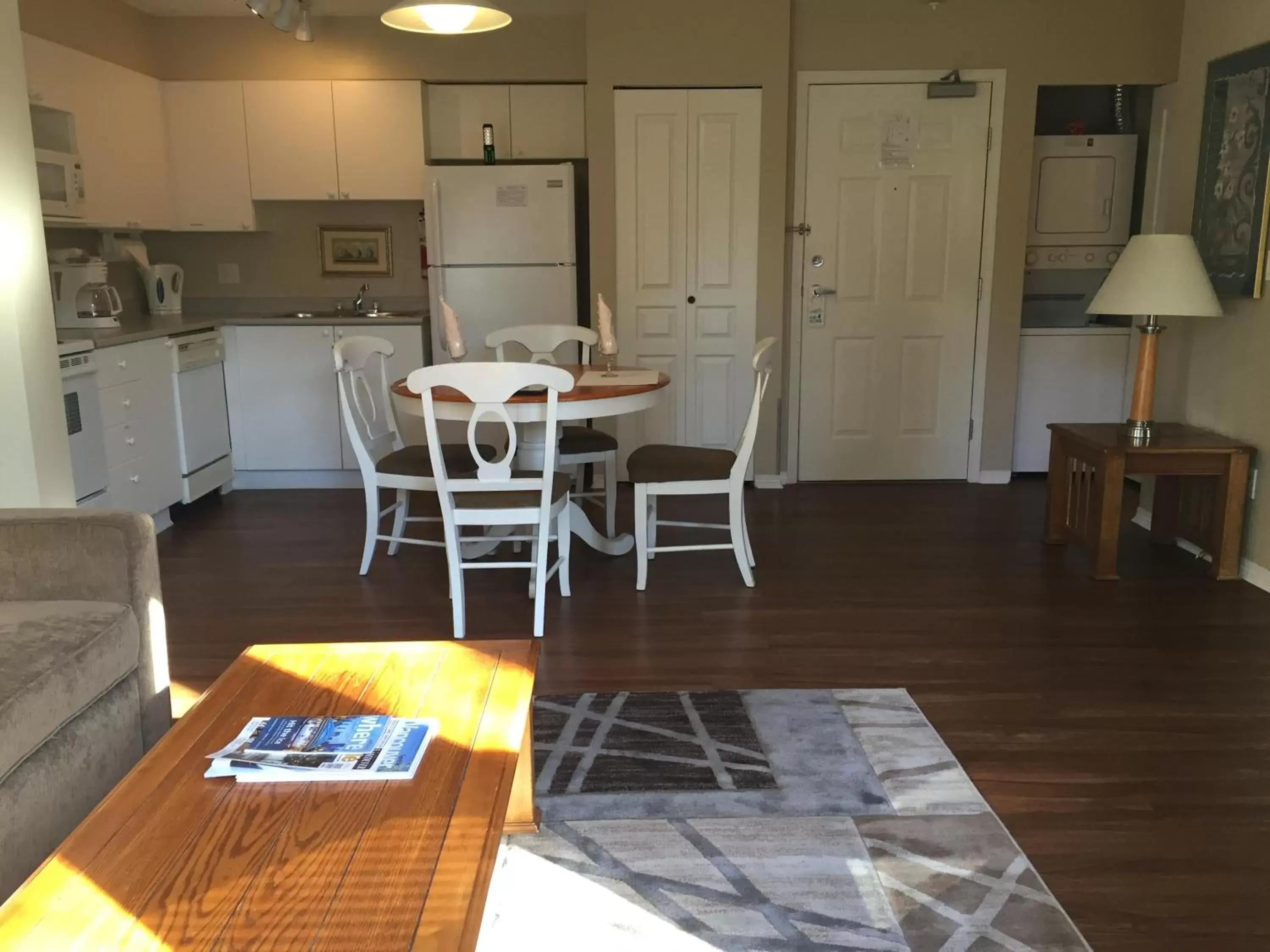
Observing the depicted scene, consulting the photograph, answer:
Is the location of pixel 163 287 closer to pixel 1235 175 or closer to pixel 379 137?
pixel 379 137

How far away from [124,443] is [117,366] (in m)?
0.32

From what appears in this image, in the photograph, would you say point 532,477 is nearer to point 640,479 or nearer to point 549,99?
point 640,479

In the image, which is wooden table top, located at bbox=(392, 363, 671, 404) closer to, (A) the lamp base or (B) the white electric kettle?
(A) the lamp base

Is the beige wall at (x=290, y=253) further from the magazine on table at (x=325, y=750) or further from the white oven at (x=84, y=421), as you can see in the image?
the magazine on table at (x=325, y=750)

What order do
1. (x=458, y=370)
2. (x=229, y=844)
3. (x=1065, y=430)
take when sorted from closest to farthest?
(x=229, y=844)
(x=458, y=370)
(x=1065, y=430)

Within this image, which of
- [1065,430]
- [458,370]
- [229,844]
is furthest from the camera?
[1065,430]

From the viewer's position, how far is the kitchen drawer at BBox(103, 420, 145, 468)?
4105mm

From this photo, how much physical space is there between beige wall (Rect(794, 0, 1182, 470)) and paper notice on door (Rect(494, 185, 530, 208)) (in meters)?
1.51

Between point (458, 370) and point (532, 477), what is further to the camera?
point (532, 477)

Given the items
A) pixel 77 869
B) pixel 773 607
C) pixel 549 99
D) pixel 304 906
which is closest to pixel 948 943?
Answer: pixel 304 906

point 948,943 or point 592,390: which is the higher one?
point 592,390

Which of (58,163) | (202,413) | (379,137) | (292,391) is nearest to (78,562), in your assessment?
(58,163)

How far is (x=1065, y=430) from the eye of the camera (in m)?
4.10

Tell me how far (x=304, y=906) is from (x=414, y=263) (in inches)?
194
